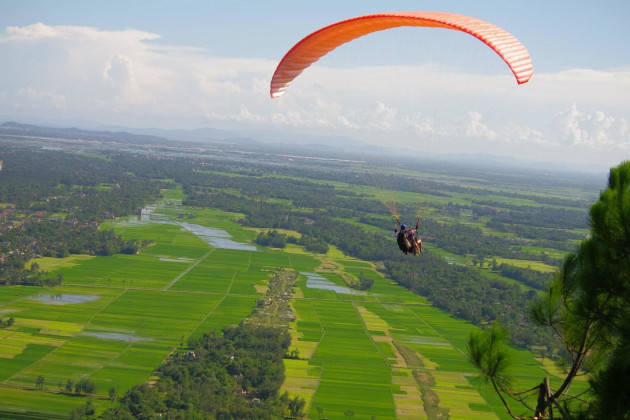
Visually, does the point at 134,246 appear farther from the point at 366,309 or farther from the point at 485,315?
the point at 485,315

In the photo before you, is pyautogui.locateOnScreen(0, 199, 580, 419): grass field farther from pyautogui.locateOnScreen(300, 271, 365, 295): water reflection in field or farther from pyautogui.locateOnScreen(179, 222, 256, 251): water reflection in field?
pyautogui.locateOnScreen(179, 222, 256, 251): water reflection in field

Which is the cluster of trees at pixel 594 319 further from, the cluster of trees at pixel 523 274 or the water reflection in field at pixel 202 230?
the water reflection in field at pixel 202 230

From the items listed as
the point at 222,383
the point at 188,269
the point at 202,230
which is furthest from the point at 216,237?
the point at 222,383

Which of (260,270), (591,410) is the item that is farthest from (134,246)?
(591,410)

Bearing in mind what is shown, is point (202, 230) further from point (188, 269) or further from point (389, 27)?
point (389, 27)

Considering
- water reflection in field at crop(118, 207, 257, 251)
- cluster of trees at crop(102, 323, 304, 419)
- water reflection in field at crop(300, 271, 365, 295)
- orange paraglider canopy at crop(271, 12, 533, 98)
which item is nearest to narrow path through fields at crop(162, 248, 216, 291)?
water reflection in field at crop(118, 207, 257, 251)

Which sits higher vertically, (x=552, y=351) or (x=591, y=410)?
(x=591, y=410)

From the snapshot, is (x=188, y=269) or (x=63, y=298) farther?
(x=188, y=269)
